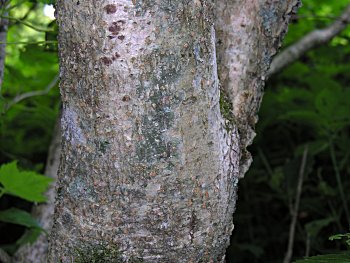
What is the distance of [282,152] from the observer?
3500 millimetres

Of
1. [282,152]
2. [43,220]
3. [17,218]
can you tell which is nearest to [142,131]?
[17,218]

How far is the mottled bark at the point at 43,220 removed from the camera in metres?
2.10

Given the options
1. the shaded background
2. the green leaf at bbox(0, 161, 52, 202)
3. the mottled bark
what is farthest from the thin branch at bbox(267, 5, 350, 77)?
the green leaf at bbox(0, 161, 52, 202)

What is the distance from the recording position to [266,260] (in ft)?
10.6

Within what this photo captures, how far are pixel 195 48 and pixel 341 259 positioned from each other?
Result: 1.99ft

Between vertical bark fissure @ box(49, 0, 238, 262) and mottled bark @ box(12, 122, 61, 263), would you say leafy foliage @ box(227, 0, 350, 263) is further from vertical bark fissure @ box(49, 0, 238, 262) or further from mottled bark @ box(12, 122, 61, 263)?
vertical bark fissure @ box(49, 0, 238, 262)

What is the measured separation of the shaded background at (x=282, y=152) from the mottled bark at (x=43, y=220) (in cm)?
20

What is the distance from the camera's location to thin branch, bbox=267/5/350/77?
9.07 ft

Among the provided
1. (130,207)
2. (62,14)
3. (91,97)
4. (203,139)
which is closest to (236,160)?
(203,139)

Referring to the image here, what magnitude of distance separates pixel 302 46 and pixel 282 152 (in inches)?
35.8

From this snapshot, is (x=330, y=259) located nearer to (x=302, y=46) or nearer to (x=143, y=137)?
(x=143, y=137)

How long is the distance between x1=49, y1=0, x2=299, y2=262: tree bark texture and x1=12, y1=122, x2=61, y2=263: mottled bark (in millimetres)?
850

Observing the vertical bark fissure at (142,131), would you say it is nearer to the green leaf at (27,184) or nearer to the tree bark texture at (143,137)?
the tree bark texture at (143,137)

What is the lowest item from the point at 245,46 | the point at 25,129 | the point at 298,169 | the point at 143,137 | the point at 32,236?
the point at 32,236
